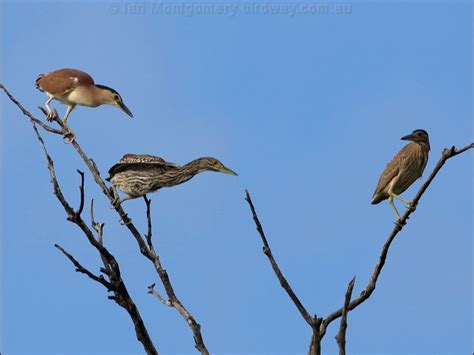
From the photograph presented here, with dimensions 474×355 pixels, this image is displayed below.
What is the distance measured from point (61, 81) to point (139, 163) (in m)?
1.62

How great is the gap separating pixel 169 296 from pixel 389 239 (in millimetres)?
2177

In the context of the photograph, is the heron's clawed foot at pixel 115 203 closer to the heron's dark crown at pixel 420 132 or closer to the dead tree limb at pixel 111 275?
the dead tree limb at pixel 111 275

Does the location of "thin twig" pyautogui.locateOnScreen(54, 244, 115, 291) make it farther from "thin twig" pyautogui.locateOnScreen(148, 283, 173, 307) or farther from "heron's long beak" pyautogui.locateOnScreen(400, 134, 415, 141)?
"heron's long beak" pyautogui.locateOnScreen(400, 134, 415, 141)

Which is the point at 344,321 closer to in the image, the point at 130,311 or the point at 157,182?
the point at 130,311

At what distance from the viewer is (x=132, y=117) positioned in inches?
393

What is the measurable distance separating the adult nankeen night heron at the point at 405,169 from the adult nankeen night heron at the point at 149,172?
2073 millimetres

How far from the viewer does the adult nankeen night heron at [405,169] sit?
9.55 m

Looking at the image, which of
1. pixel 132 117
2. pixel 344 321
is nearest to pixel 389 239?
pixel 344 321

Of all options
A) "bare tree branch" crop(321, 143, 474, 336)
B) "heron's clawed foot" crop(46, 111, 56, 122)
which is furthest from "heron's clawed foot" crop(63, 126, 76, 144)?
"bare tree branch" crop(321, 143, 474, 336)

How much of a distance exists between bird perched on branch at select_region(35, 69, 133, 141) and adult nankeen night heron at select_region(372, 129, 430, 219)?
11.9ft

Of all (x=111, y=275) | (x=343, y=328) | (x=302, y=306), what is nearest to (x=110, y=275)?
(x=111, y=275)

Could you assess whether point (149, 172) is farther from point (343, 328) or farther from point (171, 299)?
point (343, 328)

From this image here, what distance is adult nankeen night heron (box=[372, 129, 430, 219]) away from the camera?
31.3 ft

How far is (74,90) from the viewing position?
9.43 metres
